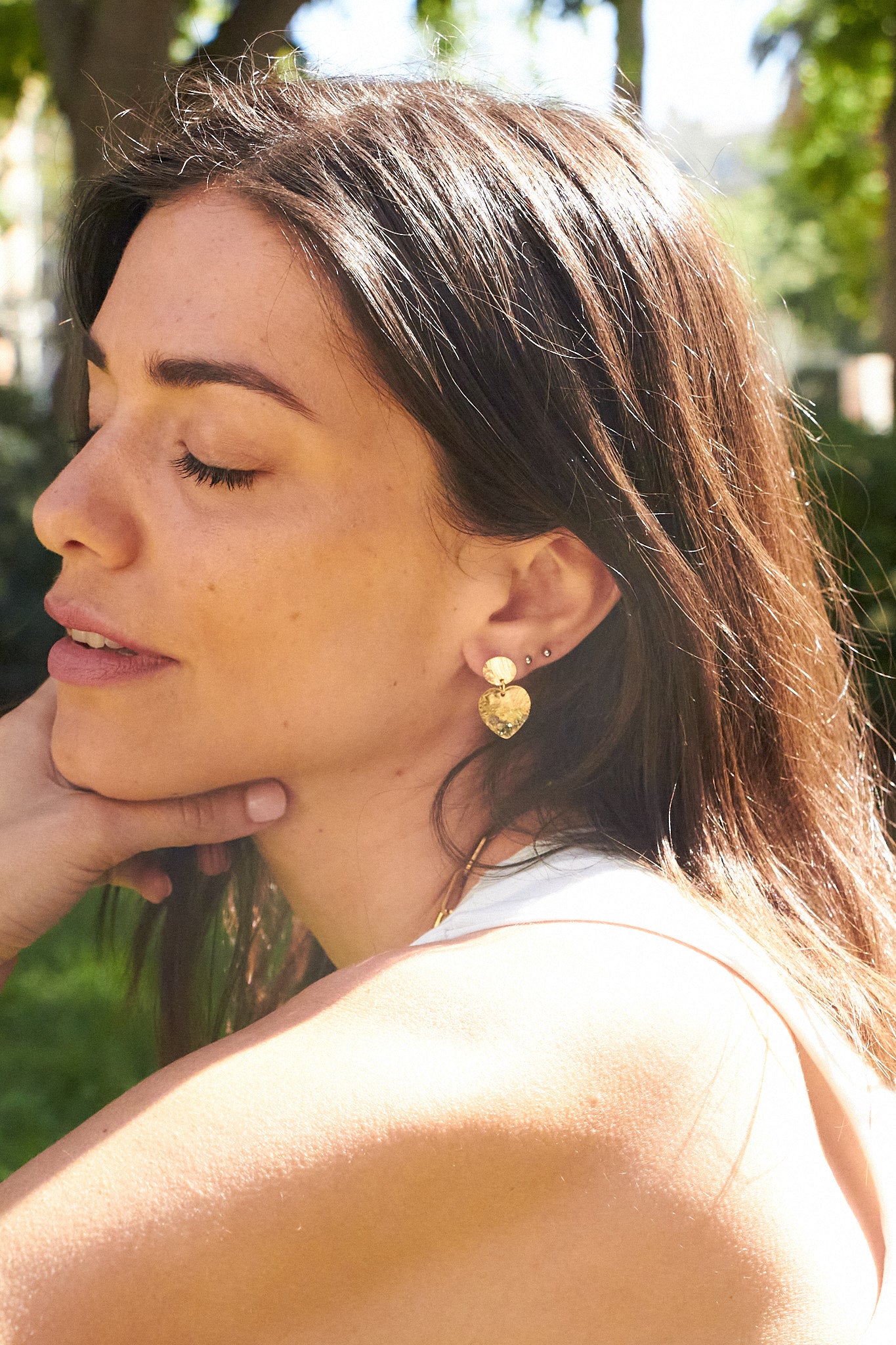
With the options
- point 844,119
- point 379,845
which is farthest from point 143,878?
point 844,119

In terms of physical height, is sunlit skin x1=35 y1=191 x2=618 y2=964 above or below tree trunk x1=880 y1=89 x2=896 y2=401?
below

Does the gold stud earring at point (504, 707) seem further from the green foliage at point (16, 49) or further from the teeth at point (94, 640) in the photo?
the green foliage at point (16, 49)

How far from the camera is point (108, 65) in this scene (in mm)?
6254

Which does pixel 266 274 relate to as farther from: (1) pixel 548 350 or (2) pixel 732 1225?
(2) pixel 732 1225

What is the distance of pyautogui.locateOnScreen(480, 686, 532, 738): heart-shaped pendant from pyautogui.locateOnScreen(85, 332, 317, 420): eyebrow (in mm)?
505

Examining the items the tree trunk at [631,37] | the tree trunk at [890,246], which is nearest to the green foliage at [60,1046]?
the tree trunk at [631,37]

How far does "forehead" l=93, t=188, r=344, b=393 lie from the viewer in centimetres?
180

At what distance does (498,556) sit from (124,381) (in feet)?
2.00

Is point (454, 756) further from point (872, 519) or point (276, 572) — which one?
point (872, 519)

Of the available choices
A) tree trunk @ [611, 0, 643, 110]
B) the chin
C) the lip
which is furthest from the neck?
tree trunk @ [611, 0, 643, 110]

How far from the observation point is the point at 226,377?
1.80 meters

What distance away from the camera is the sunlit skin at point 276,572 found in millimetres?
1818

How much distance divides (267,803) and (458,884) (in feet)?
1.10

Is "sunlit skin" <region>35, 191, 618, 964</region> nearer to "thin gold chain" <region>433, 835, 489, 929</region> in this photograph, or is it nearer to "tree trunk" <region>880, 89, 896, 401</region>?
"thin gold chain" <region>433, 835, 489, 929</region>
